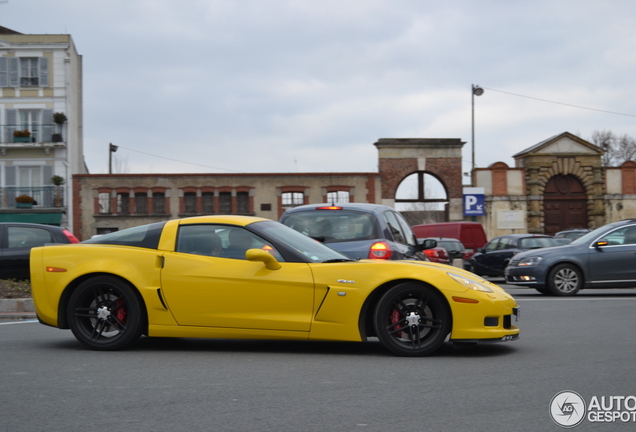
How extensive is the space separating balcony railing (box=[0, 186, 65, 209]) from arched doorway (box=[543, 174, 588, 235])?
97.4 feet

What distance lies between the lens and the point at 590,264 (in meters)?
16.8

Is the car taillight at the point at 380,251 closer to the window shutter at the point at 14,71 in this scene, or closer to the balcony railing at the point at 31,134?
the balcony railing at the point at 31,134

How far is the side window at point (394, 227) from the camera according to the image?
11.8 metres

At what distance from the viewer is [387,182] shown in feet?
176

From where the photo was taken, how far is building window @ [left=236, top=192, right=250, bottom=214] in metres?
53.7

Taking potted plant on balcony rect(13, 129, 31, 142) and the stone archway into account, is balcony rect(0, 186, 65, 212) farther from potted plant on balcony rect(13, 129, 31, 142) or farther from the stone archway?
the stone archway

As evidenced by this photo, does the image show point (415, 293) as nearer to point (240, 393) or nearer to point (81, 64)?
point (240, 393)

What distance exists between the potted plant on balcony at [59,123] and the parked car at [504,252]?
3219 cm

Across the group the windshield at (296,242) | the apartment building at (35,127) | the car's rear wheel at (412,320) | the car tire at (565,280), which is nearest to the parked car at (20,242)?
the windshield at (296,242)

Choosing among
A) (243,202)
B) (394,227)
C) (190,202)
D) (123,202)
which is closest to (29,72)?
(123,202)

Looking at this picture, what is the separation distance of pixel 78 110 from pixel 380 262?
54626 mm

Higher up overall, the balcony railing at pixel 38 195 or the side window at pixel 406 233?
the balcony railing at pixel 38 195

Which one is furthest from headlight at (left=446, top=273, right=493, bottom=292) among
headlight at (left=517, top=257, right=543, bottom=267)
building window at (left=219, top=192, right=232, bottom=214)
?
building window at (left=219, top=192, right=232, bottom=214)

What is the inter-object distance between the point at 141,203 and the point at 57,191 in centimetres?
507
